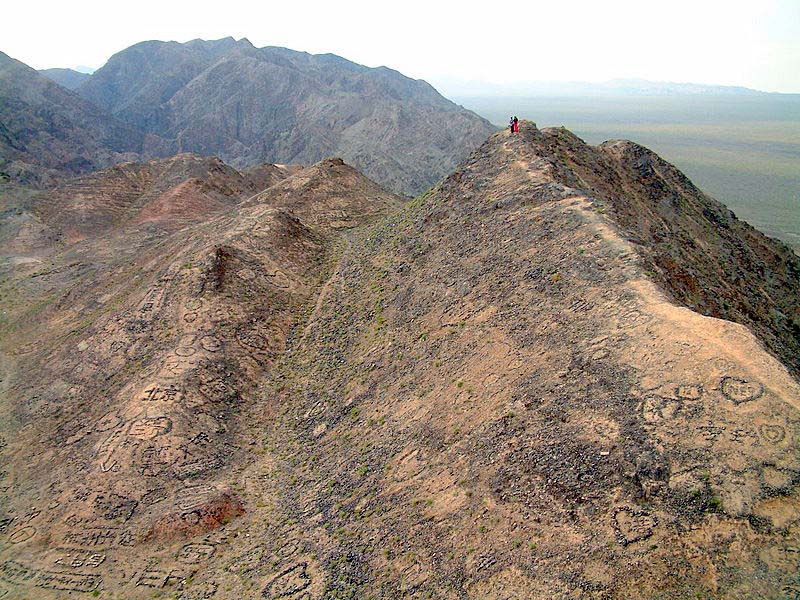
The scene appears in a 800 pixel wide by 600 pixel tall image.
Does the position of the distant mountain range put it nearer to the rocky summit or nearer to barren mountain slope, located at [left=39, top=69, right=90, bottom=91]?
barren mountain slope, located at [left=39, top=69, right=90, bottom=91]

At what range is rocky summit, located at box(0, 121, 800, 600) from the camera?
11.5 meters

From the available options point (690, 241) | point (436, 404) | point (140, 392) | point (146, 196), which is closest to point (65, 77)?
point (146, 196)

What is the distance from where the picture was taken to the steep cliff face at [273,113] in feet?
348

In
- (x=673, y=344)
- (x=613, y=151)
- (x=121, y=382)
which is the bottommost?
(x=121, y=382)

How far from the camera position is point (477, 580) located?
12125 mm

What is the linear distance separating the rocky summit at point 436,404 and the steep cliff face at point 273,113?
70449 millimetres

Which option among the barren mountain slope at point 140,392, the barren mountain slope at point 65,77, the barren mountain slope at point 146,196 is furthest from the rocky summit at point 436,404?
the barren mountain slope at point 65,77

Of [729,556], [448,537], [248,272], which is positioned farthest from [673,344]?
[248,272]

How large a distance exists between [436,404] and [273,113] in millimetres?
133246

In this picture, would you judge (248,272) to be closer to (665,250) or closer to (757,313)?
(665,250)

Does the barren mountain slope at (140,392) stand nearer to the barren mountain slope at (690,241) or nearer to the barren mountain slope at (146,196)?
the barren mountain slope at (146,196)

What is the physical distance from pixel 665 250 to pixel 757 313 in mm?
5650

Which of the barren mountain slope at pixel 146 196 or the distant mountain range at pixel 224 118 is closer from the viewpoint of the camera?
the barren mountain slope at pixel 146 196

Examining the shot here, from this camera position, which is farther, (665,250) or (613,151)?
(613,151)
